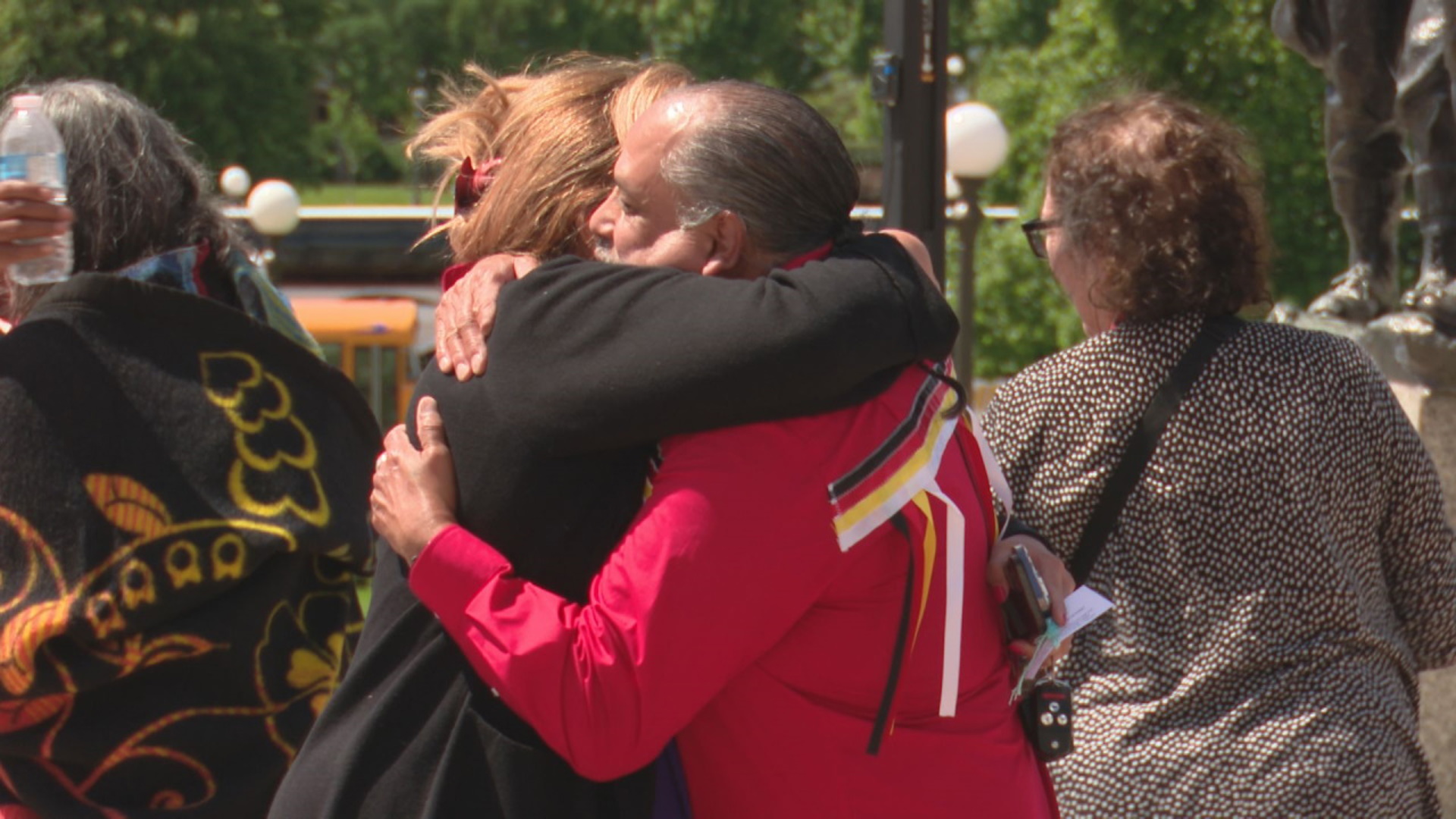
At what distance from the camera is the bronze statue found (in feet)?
14.7

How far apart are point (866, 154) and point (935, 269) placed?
153 ft

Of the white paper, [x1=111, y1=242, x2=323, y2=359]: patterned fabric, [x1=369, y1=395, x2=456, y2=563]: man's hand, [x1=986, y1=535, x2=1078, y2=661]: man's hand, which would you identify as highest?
[x1=369, y1=395, x2=456, y2=563]: man's hand

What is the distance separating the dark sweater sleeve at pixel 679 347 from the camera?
67.4 inches

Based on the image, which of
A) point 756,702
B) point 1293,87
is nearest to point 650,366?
point 756,702

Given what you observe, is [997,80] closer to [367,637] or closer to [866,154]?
[367,637]

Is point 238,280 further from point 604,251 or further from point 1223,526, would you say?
point 1223,526

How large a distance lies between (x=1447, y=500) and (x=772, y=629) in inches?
121

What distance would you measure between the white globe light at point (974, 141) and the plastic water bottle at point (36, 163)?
10.6 metres

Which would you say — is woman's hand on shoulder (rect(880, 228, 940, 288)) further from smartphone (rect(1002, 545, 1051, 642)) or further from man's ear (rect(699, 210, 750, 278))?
smartphone (rect(1002, 545, 1051, 642))

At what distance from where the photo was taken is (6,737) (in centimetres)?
251

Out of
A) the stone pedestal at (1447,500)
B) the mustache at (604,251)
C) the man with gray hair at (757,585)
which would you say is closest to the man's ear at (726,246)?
the man with gray hair at (757,585)

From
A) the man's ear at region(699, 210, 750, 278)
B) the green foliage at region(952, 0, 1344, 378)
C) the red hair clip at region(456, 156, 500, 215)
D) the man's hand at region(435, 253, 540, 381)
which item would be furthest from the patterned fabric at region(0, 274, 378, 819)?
the green foliage at region(952, 0, 1344, 378)

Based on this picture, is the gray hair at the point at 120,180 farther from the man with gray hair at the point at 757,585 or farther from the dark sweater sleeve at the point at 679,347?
the dark sweater sleeve at the point at 679,347

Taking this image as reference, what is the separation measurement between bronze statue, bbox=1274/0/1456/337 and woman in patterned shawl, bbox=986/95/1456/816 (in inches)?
76.9
